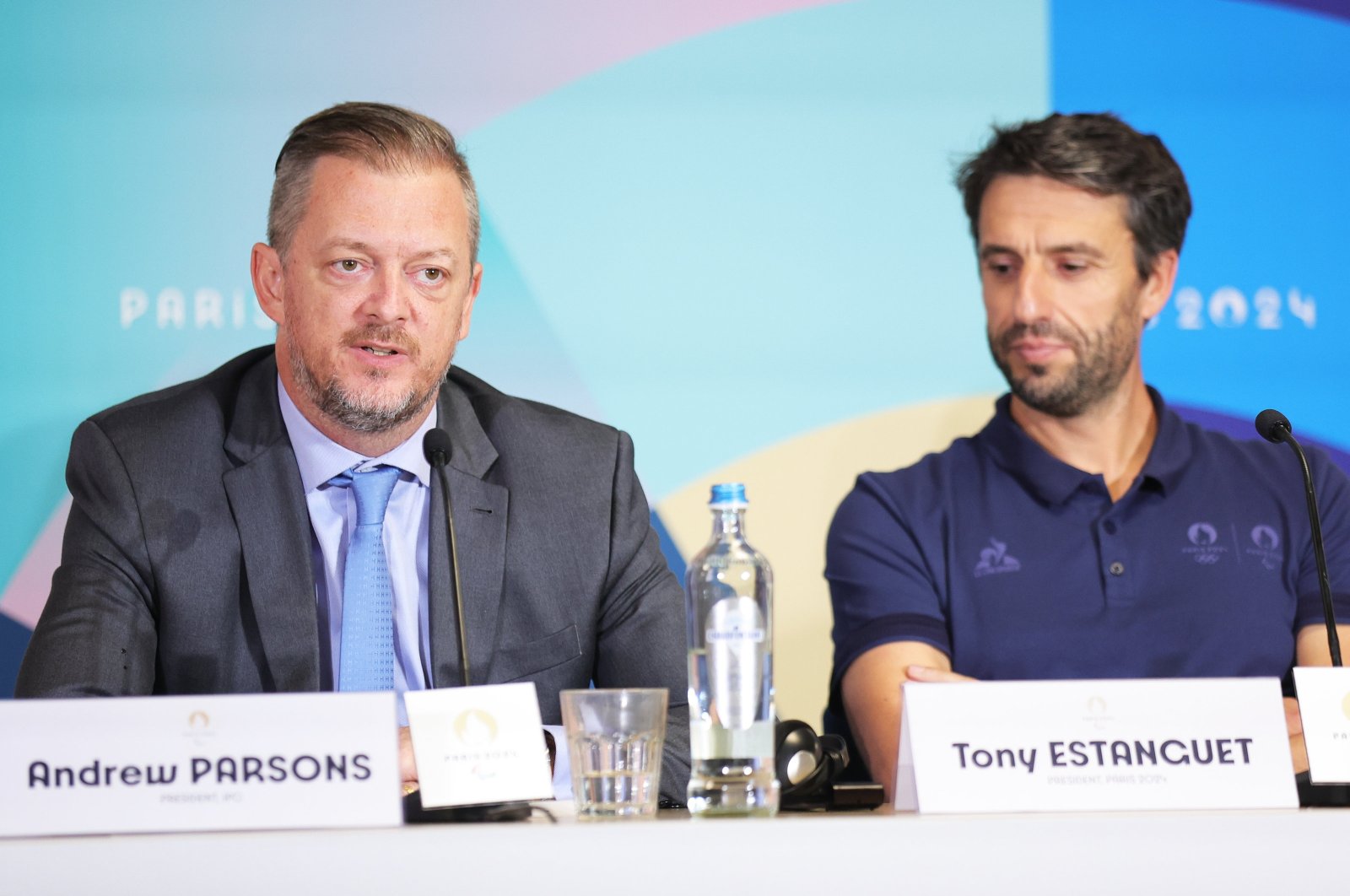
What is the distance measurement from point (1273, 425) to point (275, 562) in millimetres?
1364

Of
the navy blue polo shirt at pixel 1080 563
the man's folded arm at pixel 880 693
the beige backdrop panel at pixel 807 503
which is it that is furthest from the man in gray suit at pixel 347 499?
the beige backdrop panel at pixel 807 503

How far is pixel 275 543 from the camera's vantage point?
210cm

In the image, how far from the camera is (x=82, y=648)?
196 cm

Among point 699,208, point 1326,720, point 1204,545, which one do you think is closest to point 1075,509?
point 1204,545

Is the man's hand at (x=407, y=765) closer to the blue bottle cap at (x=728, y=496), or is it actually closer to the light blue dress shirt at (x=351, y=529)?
the light blue dress shirt at (x=351, y=529)

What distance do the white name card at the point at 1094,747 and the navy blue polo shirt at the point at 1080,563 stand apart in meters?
1.07

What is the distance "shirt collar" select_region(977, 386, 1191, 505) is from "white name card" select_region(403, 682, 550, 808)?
1.48 m

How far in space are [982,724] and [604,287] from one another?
1764mm

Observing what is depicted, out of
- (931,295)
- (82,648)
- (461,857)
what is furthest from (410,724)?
(931,295)

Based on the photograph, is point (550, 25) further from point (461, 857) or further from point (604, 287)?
point (461, 857)

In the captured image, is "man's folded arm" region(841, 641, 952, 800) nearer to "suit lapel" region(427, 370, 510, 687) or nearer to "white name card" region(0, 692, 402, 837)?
"suit lapel" region(427, 370, 510, 687)

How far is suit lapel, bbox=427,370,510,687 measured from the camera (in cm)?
207

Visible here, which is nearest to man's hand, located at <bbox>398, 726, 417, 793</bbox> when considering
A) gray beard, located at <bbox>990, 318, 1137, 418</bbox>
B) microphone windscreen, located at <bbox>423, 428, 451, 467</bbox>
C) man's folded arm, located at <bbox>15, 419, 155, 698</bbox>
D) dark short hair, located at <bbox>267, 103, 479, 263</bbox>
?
microphone windscreen, located at <bbox>423, 428, 451, 467</bbox>

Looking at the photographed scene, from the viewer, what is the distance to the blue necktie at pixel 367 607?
80.8 inches
